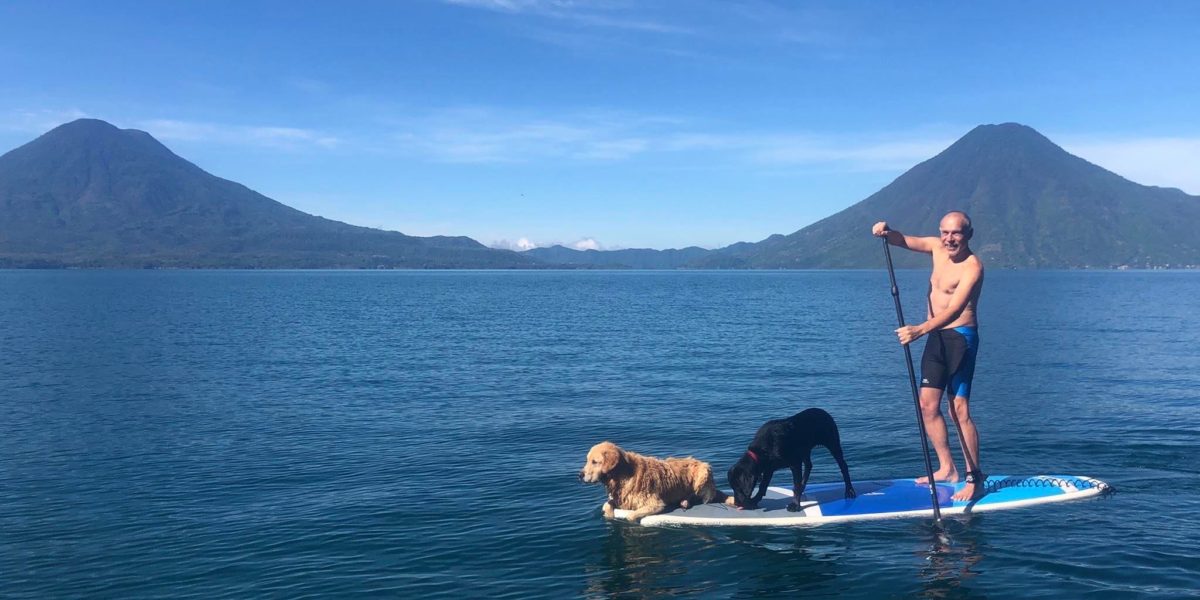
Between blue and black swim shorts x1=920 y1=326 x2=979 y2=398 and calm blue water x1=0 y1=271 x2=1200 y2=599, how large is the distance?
207cm

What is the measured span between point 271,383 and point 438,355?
10806 mm

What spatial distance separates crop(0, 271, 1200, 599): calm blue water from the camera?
1115 cm

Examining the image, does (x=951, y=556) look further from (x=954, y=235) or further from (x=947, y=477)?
(x=954, y=235)

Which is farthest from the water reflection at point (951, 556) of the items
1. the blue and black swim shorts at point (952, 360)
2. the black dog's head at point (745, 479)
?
the black dog's head at point (745, 479)

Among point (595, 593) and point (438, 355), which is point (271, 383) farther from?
point (595, 593)

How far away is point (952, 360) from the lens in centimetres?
1272

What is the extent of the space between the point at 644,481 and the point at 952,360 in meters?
5.10

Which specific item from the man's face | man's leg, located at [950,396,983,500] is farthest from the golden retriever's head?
the man's face

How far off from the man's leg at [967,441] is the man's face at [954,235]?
7.60 ft

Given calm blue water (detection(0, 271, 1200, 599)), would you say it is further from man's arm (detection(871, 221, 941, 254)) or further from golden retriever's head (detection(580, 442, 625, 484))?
man's arm (detection(871, 221, 941, 254))

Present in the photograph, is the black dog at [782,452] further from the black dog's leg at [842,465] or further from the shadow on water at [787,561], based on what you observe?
the shadow on water at [787,561]

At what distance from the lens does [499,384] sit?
30750 millimetres

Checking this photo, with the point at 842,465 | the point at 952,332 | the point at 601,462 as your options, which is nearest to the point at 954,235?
the point at 952,332

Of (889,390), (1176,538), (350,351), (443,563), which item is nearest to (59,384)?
(350,351)
